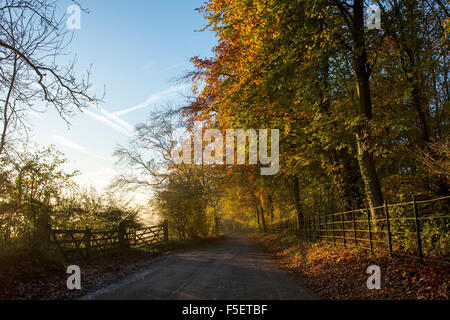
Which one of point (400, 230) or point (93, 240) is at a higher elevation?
point (400, 230)

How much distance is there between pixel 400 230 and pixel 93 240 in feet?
41.6

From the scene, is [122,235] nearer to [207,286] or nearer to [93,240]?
[93,240]

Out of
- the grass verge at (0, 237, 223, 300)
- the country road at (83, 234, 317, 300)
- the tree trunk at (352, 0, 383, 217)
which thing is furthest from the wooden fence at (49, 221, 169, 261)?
the tree trunk at (352, 0, 383, 217)

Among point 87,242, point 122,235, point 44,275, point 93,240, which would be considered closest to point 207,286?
point 44,275

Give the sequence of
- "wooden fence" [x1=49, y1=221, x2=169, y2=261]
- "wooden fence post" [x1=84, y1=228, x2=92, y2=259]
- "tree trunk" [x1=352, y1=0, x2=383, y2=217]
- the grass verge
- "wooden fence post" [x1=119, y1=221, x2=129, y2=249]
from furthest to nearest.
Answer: "wooden fence post" [x1=119, y1=221, x2=129, y2=249], "wooden fence post" [x1=84, y1=228, x2=92, y2=259], "wooden fence" [x1=49, y1=221, x2=169, y2=261], "tree trunk" [x1=352, y1=0, x2=383, y2=217], the grass verge

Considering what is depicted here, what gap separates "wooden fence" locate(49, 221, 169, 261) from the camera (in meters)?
11.5

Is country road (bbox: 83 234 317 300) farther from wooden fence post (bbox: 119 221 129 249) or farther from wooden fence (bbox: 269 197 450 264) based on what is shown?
wooden fence post (bbox: 119 221 129 249)

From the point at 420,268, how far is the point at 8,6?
11.2m

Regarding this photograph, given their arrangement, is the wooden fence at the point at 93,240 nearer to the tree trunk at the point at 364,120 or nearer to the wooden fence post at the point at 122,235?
the wooden fence post at the point at 122,235

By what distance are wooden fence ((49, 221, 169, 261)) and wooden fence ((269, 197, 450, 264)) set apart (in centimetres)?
1066

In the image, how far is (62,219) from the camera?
12625 mm

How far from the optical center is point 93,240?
13289mm
